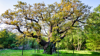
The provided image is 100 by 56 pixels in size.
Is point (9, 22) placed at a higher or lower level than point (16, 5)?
lower

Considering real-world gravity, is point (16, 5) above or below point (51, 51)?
above

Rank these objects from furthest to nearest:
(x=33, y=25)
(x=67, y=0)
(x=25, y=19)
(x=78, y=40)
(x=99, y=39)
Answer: (x=78, y=40)
(x=99, y=39)
(x=67, y=0)
(x=25, y=19)
(x=33, y=25)

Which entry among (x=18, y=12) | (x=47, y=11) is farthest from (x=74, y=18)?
(x=18, y=12)

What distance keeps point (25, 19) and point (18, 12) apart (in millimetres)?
1622

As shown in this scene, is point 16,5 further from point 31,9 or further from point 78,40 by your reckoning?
point 78,40

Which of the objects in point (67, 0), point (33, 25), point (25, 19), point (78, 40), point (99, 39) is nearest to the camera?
point (33, 25)

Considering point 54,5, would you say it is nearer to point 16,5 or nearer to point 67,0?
point 67,0

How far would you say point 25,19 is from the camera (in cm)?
1584

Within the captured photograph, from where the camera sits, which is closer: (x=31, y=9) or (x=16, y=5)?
(x=16, y=5)

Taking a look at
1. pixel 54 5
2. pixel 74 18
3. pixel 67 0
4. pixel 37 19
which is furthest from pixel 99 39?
pixel 37 19

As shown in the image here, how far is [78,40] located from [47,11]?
22826mm

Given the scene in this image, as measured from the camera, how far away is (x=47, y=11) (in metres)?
16.7

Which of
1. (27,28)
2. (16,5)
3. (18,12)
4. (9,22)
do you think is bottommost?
(27,28)

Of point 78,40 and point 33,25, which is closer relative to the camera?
point 33,25
